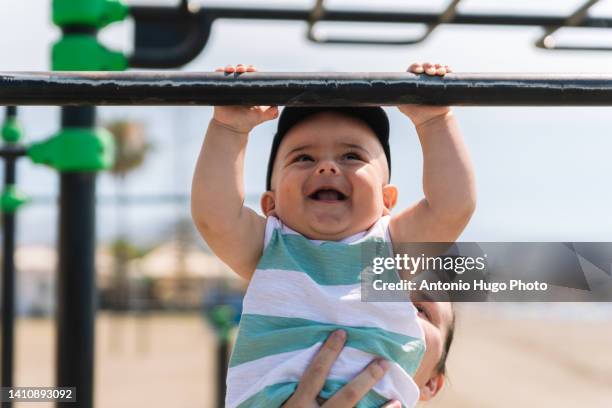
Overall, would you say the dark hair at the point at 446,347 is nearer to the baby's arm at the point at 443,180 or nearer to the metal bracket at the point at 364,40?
the baby's arm at the point at 443,180

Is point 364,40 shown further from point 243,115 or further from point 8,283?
point 8,283

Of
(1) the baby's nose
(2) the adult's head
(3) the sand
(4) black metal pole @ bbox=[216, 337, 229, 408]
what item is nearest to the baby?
(1) the baby's nose

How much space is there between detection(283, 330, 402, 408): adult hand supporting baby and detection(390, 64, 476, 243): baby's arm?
205mm

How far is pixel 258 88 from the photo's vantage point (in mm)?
990

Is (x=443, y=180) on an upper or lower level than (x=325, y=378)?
upper

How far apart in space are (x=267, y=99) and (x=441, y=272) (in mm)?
411

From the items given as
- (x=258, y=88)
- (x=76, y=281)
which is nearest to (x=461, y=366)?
(x=76, y=281)

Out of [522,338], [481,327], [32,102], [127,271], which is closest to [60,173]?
[32,102]

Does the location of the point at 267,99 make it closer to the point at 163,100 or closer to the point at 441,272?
the point at 163,100

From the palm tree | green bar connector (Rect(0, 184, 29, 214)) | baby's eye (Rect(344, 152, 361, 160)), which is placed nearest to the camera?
baby's eye (Rect(344, 152, 361, 160))

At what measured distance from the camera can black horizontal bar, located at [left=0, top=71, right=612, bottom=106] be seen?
38.8 inches

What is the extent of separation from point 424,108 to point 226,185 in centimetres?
29

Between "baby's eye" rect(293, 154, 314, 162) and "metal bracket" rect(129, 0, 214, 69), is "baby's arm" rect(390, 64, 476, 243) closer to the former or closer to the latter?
"baby's eye" rect(293, 154, 314, 162)

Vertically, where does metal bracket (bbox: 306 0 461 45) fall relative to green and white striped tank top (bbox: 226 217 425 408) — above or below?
above
